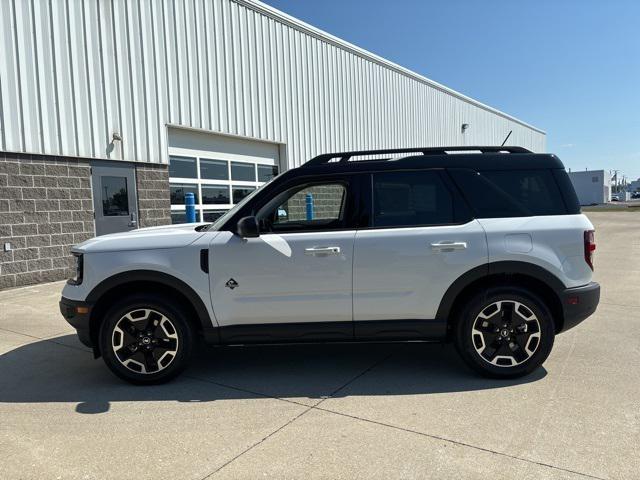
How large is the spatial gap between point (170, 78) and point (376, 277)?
8780mm

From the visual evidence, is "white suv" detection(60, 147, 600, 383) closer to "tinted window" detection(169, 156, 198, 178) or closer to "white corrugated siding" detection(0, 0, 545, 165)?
"white corrugated siding" detection(0, 0, 545, 165)

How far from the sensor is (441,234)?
12.8 ft

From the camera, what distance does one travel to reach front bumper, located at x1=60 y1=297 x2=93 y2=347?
3.92 metres

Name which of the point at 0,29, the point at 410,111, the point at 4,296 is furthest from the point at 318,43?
the point at 4,296

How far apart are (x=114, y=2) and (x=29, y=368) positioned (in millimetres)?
7966

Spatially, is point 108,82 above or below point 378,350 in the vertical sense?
above

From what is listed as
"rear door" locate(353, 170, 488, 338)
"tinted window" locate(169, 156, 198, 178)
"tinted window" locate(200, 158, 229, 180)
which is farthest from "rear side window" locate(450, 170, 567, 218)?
"tinted window" locate(200, 158, 229, 180)

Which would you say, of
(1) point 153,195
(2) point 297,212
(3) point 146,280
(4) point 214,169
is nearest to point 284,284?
(2) point 297,212

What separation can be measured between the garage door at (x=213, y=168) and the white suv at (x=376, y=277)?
766 cm

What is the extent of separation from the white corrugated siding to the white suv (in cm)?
604

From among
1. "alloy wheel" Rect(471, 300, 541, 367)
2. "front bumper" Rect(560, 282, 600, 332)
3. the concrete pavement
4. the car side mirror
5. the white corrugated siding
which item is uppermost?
the white corrugated siding

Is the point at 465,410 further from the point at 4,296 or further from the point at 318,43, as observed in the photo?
the point at 318,43

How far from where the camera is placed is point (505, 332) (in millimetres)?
3926

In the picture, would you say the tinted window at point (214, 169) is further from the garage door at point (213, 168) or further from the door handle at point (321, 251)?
the door handle at point (321, 251)
